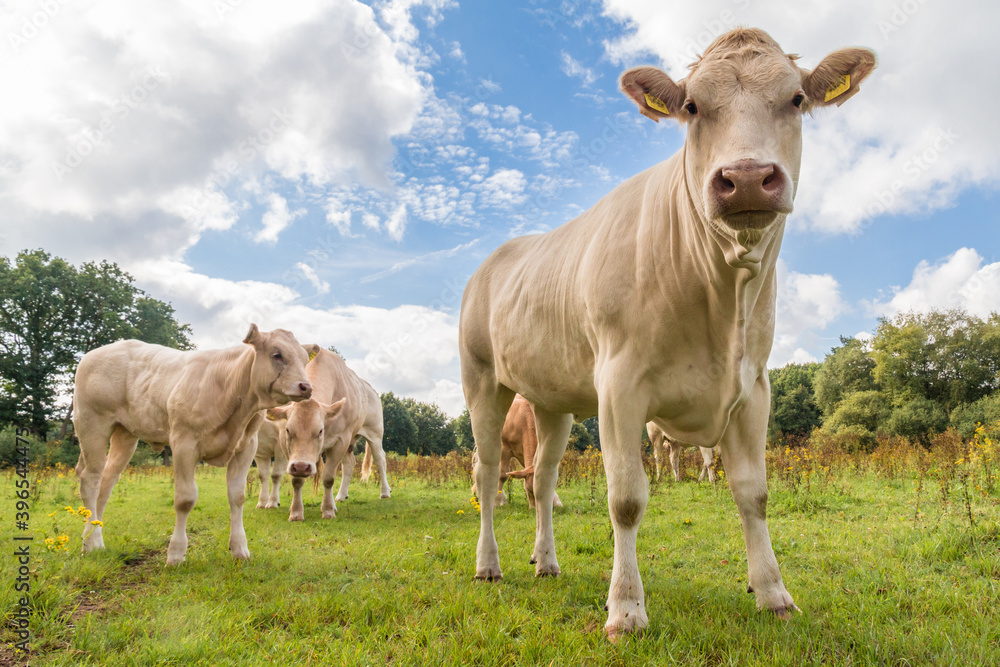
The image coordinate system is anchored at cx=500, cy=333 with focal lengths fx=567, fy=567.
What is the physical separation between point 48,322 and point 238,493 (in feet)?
117

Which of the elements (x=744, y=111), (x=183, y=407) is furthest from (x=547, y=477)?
(x=183, y=407)

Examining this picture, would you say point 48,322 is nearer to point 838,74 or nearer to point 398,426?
point 398,426

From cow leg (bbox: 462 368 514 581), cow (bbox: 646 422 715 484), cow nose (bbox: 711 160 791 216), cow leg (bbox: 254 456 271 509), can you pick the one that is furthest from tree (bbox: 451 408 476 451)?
cow nose (bbox: 711 160 791 216)

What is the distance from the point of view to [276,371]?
619 cm

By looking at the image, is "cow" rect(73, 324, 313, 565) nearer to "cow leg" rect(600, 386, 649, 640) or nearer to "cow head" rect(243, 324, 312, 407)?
"cow head" rect(243, 324, 312, 407)

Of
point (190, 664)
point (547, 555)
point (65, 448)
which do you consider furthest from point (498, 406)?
point (65, 448)

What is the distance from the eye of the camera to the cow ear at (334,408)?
941 cm

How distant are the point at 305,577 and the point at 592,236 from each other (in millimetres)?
3634

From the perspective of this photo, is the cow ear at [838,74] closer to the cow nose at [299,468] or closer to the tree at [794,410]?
the cow nose at [299,468]

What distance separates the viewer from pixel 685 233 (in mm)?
3133

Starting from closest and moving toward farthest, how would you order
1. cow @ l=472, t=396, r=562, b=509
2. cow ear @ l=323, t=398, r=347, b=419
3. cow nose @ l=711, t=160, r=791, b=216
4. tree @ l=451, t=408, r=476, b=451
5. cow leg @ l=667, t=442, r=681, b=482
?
cow nose @ l=711, t=160, r=791, b=216 → cow @ l=472, t=396, r=562, b=509 → cow ear @ l=323, t=398, r=347, b=419 → cow leg @ l=667, t=442, r=681, b=482 → tree @ l=451, t=408, r=476, b=451

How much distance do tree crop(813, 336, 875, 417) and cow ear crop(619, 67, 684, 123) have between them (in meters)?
41.4

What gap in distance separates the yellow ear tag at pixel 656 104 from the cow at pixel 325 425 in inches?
234

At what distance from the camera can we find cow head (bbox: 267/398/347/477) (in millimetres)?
8375
